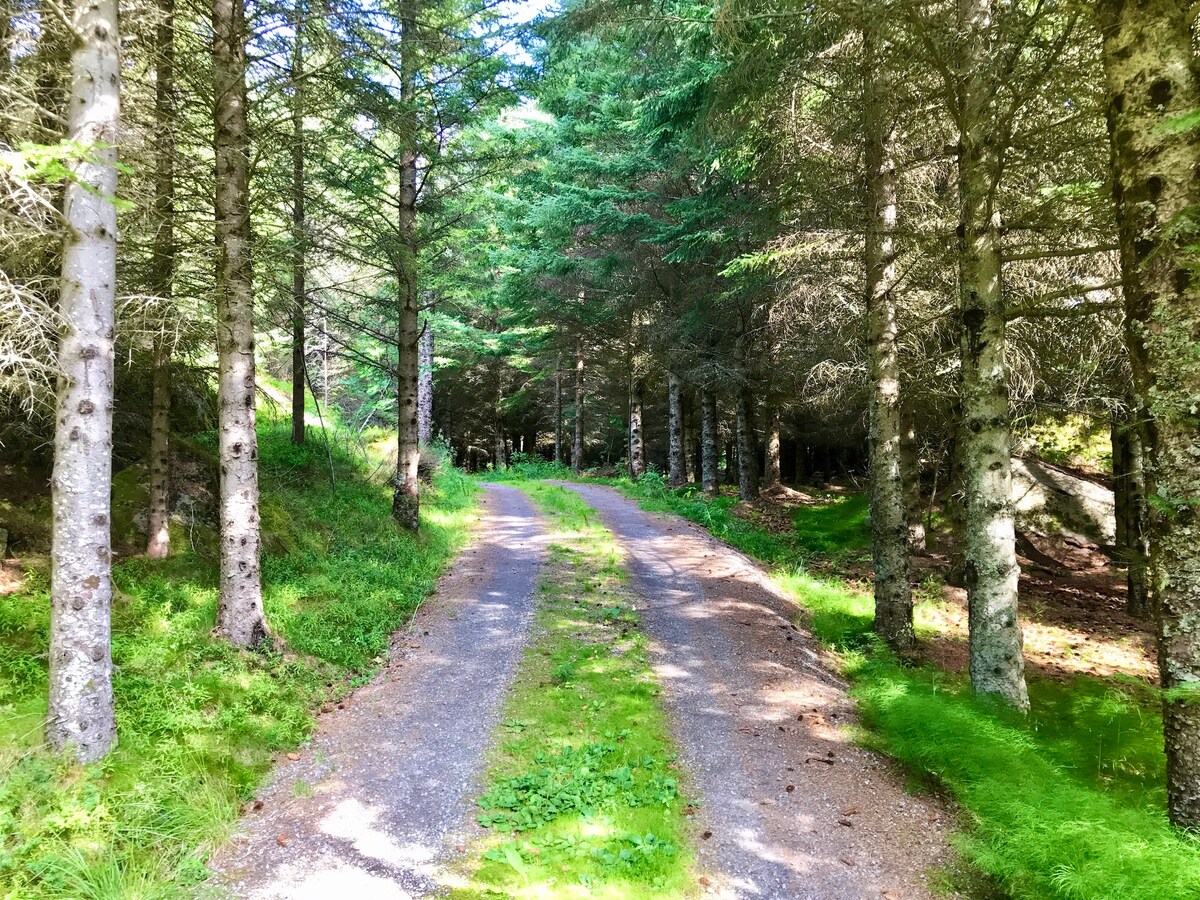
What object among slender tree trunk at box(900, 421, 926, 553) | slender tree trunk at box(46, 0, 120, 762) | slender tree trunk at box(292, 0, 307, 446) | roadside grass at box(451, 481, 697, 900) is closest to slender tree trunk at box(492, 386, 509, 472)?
slender tree trunk at box(292, 0, 307, 446)

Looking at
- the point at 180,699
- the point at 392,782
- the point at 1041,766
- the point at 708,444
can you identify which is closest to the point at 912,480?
the point at 708,444

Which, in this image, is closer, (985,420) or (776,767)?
(776,767)

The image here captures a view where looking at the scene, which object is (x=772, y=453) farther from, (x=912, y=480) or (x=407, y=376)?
(x=407, y=376)

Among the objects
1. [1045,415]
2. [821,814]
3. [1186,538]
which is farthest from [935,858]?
[1045,415]

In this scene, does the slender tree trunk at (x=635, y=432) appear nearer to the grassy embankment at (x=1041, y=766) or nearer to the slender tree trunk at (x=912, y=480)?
the slender tree trunk at (x=912, y=480)

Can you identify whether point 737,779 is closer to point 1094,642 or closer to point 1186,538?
point 1186,538

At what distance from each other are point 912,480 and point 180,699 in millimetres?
12757

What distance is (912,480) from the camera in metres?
12.7

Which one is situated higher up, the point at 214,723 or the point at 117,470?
the point at 117,470

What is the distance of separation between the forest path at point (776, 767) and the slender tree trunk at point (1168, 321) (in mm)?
1777

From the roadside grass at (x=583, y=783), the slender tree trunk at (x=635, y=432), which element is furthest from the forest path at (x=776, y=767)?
the slender tree trunk at (x=635, y=432)

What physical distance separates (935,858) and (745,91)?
8267mm

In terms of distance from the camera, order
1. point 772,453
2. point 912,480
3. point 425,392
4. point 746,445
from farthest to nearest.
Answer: point 772,453, point 425,392, point 746,445, point 912,480

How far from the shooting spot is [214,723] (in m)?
5.31
